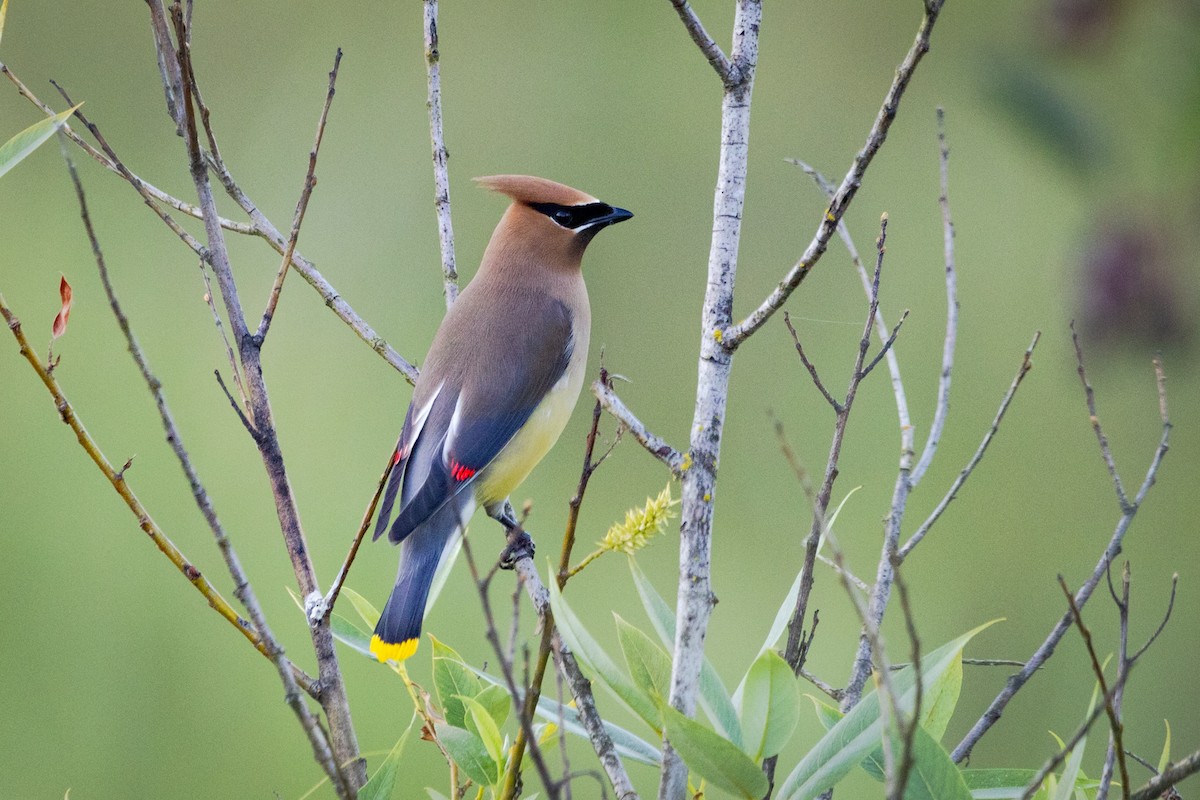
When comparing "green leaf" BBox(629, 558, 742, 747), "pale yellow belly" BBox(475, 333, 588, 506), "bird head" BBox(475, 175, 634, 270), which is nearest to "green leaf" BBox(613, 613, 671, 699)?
"green leaf" BBox(629, 558, 742, 747)

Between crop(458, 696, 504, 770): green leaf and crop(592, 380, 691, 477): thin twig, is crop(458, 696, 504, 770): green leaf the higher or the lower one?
the lower one

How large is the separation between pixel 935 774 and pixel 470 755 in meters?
0.33

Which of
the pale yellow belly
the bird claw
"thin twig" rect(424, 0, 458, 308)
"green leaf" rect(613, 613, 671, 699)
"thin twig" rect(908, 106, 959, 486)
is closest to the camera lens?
"green leaf" rect(613, 613, 671, 699)

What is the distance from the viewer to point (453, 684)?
3.43 ft

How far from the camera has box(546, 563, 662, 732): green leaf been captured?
848mm

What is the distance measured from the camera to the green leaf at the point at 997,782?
2.99 feet

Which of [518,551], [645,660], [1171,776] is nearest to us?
[1171,776]

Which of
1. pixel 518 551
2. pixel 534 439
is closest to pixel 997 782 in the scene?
pixel 518 551

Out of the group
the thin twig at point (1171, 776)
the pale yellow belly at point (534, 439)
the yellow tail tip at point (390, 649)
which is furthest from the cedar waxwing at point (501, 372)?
the thin twig at point (1171, 776)

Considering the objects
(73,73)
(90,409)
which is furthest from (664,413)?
(73,73)

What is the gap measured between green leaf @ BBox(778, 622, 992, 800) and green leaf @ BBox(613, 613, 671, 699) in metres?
0.14

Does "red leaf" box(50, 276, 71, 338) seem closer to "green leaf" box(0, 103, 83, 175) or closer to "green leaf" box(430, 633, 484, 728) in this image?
"green leaf" box(0, 103, 83, 175)

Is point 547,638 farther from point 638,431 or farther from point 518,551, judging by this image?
point 518,551

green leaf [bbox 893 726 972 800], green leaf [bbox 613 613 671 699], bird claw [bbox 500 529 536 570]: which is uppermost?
green leaf [bbox 613 613 671 699]
